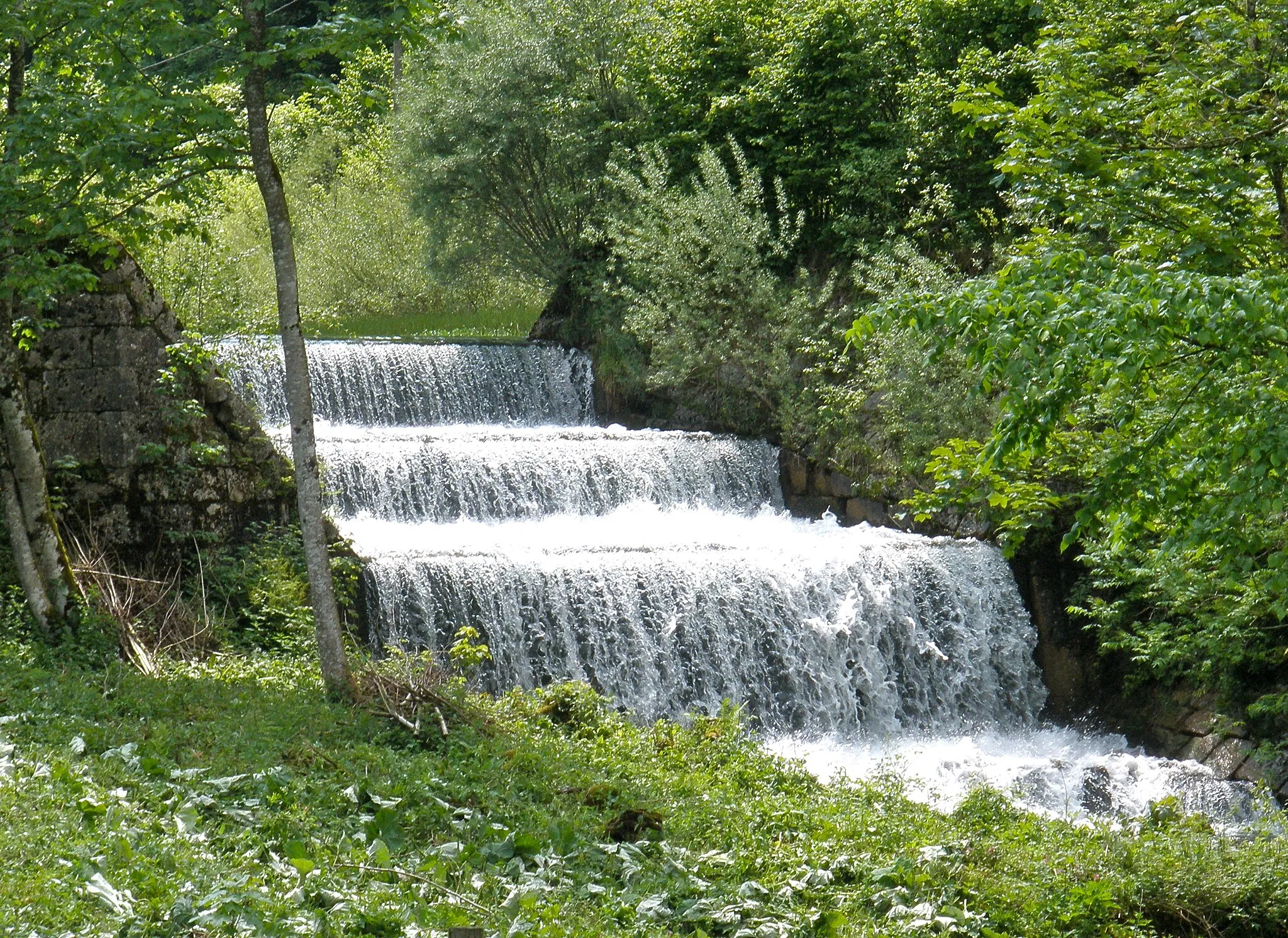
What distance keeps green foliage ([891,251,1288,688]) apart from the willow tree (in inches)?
163

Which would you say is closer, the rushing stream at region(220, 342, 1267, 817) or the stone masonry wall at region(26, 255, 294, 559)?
the stone masonry wall at region(26, 255, 294, 559)

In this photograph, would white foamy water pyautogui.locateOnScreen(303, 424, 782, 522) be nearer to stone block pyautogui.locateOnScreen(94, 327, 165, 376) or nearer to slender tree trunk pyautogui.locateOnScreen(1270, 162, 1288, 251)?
stone block pyautogui.locateOnScreen(94, 327, 165, 376)

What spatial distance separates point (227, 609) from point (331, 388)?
7.53 m

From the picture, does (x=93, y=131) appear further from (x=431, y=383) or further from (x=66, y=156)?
(x=431, y=383)

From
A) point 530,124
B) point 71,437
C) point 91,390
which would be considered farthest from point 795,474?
point 71,437

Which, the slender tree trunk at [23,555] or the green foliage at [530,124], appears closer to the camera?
the slender tree trunk at [23,555]

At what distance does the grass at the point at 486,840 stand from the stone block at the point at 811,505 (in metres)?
6.63

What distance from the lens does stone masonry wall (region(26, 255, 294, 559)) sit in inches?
378

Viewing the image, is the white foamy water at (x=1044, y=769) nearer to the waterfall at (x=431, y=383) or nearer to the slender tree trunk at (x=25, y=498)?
the slender tree trunk at (x=25, y=498)

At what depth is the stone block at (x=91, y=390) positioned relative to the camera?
31.6 feet

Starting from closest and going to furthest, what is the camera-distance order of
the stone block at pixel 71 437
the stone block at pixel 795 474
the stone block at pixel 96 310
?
the stone block at pixel 71 437
the stone block at pixel 96 310
the stone block at pixel 795 474

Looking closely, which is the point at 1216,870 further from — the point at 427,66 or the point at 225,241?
the point at 225,241

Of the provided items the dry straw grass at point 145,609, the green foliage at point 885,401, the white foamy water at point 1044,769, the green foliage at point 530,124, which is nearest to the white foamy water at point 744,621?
the white foamy water at point 1044,769

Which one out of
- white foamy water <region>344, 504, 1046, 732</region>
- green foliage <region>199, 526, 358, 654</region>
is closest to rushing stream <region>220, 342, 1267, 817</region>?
white foamy water <region>344, 504, 1046, 732</region>
